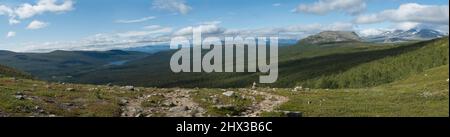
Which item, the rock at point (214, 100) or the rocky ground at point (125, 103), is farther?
→ the rock at point (214, 100)

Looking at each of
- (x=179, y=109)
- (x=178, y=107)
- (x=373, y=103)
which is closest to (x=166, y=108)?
(x=178, y=107)

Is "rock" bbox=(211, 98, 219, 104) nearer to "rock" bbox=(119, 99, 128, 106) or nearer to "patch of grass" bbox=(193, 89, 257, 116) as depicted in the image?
"patch of grass" bbox=(193, 89, 257, 116)

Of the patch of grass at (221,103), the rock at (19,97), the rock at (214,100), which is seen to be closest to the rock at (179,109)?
the patch of grass at (221,103)

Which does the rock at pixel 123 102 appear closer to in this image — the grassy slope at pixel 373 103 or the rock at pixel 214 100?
the rock at pixel 214 100

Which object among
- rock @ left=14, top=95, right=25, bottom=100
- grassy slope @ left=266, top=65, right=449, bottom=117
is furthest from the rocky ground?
grassy slope @ left=266, top=65, right=449, bottom=117

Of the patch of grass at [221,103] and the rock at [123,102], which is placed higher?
the rock at [123,102]

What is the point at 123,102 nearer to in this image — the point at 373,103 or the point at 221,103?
the point at 221,103

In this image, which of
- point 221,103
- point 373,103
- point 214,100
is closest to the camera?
point 221,103

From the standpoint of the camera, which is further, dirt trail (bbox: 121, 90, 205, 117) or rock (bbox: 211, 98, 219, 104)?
rock (bbox: 211, 98, 219, 104)

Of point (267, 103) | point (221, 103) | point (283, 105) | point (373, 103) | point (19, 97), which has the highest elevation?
point (19, 97)
